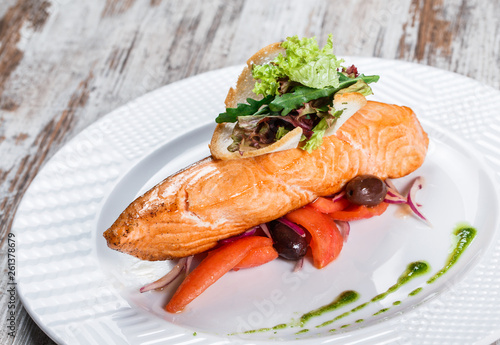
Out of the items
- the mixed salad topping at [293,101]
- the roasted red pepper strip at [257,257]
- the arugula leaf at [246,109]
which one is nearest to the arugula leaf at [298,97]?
the mixed salad topping at [293,101]

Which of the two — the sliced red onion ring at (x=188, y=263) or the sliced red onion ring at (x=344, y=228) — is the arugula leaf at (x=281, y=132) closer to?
the sliced red onion ring at (x=344, y=228)

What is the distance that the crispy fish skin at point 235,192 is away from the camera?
340 cm

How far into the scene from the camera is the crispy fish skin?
3402mm

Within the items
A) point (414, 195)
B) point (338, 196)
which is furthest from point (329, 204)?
point (414, 195)

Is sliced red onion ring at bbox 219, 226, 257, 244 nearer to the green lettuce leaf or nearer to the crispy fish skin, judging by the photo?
the crispy fish skin

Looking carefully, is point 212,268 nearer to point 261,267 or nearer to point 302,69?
point 261,267

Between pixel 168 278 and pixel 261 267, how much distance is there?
0.56 m

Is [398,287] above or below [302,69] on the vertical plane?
below

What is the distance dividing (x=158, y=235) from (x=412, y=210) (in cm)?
161

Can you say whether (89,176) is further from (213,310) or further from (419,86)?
(419,86)

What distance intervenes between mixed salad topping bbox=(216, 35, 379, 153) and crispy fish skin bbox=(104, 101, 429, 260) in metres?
0.19

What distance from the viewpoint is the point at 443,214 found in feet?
12.2

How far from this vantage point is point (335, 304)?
3.30 metres

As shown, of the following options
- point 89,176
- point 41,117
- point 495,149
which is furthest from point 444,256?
point 41,117
